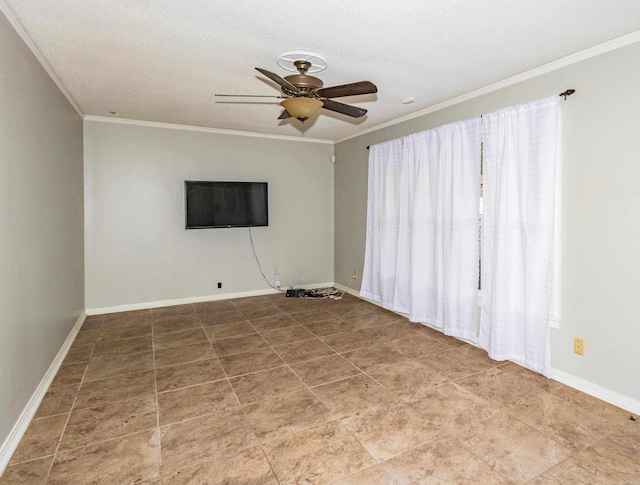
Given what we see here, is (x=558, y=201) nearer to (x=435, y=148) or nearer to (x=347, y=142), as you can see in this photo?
(x=435, y=148)

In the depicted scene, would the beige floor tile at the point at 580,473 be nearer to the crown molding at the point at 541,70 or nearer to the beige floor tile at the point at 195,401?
the beige floor tile at the point at 195,401

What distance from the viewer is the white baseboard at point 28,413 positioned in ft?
6.50

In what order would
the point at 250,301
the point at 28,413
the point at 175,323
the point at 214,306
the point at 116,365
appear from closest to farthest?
the point at 28,413
the point at 116,365
the point at 175,323
the point at 214,306
the point at 250,301

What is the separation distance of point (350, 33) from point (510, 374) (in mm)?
2910

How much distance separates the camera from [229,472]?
6.25ft

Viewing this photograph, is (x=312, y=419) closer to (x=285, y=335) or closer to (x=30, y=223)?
(x=285, y=335)

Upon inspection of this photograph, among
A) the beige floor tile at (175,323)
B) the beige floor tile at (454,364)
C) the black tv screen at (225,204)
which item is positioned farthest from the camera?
the black tv screen at (225,204)

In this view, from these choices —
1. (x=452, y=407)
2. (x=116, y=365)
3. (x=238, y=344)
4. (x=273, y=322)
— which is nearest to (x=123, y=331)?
(x=116, y=365)

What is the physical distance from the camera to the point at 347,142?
5.80 metres

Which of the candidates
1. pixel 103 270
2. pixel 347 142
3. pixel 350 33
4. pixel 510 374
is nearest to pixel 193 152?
pixel 103 270

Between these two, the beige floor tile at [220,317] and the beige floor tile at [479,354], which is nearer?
the beige floor tile at [479,354]

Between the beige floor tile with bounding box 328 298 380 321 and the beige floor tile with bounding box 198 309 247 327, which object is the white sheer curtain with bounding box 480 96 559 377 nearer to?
the beige floor tile with bounding box 328 298 380 321

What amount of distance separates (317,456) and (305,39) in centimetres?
264

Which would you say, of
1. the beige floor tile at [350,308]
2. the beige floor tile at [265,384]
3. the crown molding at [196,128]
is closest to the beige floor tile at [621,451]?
the beige floor tile at [265,384]
